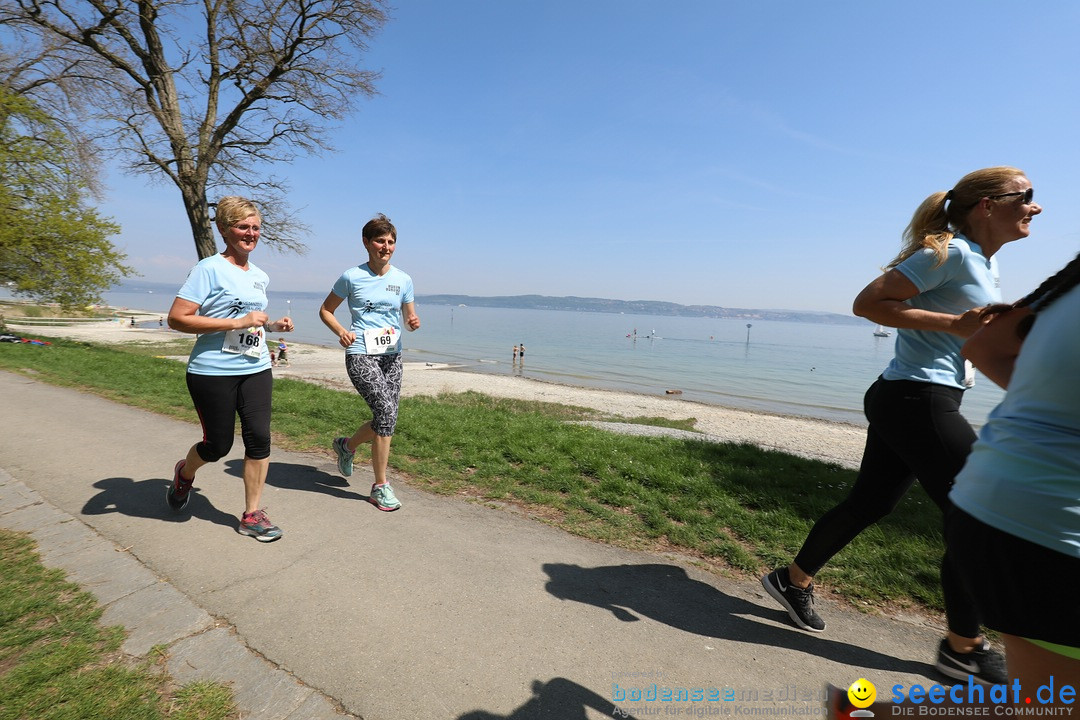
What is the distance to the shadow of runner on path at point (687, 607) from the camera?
2.49 metres

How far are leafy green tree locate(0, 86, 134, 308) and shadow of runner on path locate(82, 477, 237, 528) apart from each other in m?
15.7

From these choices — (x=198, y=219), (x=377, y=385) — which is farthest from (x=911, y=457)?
(x=198, y=219)

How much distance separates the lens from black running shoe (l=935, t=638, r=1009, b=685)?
232 centimetres

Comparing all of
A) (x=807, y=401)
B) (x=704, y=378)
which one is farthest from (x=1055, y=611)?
(x=704, y=378)

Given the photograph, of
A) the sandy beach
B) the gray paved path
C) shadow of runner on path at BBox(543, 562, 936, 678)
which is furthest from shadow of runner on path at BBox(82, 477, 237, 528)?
the sandy beach

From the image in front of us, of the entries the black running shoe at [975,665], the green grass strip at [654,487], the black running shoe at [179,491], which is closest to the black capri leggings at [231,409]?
the black running shoe at [179,491]

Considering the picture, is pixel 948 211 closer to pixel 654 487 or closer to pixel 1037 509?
pixel 1037 509

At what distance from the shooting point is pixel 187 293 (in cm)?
311

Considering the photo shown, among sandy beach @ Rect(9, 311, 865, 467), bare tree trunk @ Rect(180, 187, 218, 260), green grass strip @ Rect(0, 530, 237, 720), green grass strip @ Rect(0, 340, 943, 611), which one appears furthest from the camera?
bare tree trunk @ Rect(180, 187, 218, 260)

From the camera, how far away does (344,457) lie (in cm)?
462

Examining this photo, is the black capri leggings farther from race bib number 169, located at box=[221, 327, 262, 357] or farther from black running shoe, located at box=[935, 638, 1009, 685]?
black running shoe, located at box=[935, 638, 1009, 685]

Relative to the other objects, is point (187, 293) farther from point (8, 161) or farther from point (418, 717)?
point (8, 161)

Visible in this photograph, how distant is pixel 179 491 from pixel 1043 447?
4.56 m

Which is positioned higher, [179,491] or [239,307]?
[239,307]
